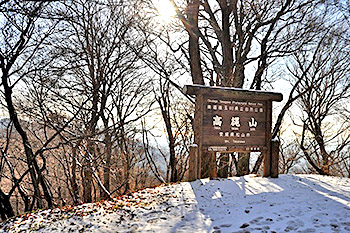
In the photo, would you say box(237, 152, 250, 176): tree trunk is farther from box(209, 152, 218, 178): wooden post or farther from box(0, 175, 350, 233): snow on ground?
box(0, 175, 350, 233): snow on ground

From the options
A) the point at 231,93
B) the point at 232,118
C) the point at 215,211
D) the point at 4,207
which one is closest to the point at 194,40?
the point at 231,93

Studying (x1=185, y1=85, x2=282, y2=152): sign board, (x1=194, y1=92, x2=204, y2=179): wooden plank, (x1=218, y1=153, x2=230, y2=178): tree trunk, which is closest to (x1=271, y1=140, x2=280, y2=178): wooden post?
(x1=185, y1=85, x2=282, y2=152): sign board

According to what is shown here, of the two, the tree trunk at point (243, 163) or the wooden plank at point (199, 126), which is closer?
the wooden plank at point (199, 126)

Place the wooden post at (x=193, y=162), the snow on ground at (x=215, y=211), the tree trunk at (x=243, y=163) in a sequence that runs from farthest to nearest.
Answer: the tree trunk at (x=243, y=163) < the wooden post at (x=193, y=162) < the snow on ground at (x=215, y=211)

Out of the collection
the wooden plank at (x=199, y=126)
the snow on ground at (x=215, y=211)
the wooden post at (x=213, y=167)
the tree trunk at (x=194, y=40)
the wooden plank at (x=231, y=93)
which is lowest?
the snow on ground at (x=215, y=211)

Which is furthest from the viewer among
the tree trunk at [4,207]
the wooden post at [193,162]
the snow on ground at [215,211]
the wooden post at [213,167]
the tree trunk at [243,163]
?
the tree trunk at [243,163]

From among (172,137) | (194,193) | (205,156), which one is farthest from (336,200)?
(172,137)

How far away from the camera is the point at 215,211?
4098 millimetres

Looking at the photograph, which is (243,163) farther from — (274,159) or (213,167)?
(274,159)

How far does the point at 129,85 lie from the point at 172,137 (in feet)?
10.4

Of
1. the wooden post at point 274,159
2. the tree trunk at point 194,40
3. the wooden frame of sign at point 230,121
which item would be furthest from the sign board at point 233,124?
the tree trunk at point 194,40

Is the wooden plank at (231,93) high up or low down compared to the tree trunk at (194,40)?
down

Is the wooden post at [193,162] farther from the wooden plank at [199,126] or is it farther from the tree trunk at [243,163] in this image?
the tree trunk at [243,163]

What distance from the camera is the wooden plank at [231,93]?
5590 mm
